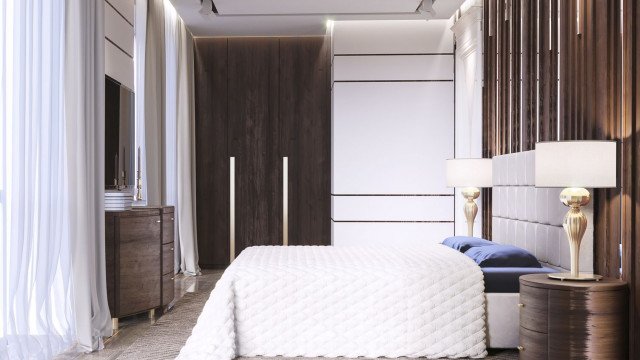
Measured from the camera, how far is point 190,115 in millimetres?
7211

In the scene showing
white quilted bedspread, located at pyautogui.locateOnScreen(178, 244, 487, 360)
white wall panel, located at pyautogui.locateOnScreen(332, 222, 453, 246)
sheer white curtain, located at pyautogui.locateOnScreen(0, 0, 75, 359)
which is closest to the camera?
sheer white curtain, located at pyautogui.locateOnScreen(0, 0, 75, 359)

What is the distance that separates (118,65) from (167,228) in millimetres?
1164

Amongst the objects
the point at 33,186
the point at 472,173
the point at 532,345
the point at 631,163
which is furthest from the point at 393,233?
the point at 33,186

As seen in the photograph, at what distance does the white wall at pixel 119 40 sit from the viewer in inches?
183

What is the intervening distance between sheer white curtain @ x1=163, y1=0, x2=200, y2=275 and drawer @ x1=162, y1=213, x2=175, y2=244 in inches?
63.2

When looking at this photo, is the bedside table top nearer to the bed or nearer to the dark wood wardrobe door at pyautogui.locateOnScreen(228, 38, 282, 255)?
the bed

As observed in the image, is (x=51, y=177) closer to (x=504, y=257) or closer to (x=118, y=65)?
(x=118, y=65)

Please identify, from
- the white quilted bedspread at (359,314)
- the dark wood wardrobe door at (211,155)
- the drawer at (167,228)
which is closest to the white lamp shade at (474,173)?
the white quilted bedspread at (359,314)

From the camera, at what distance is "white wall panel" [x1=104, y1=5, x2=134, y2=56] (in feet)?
15.2

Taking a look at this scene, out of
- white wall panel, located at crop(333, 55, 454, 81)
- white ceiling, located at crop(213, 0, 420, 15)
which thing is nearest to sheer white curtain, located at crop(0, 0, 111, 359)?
white ceiling, located at crop(213, 0, 420, 15)

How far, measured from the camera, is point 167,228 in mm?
4902

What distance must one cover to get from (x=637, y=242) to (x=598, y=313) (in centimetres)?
36

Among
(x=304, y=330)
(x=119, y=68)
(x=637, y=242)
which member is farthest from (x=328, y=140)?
(x=637, y=242)

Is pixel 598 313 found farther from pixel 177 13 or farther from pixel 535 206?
pixel 177 13
